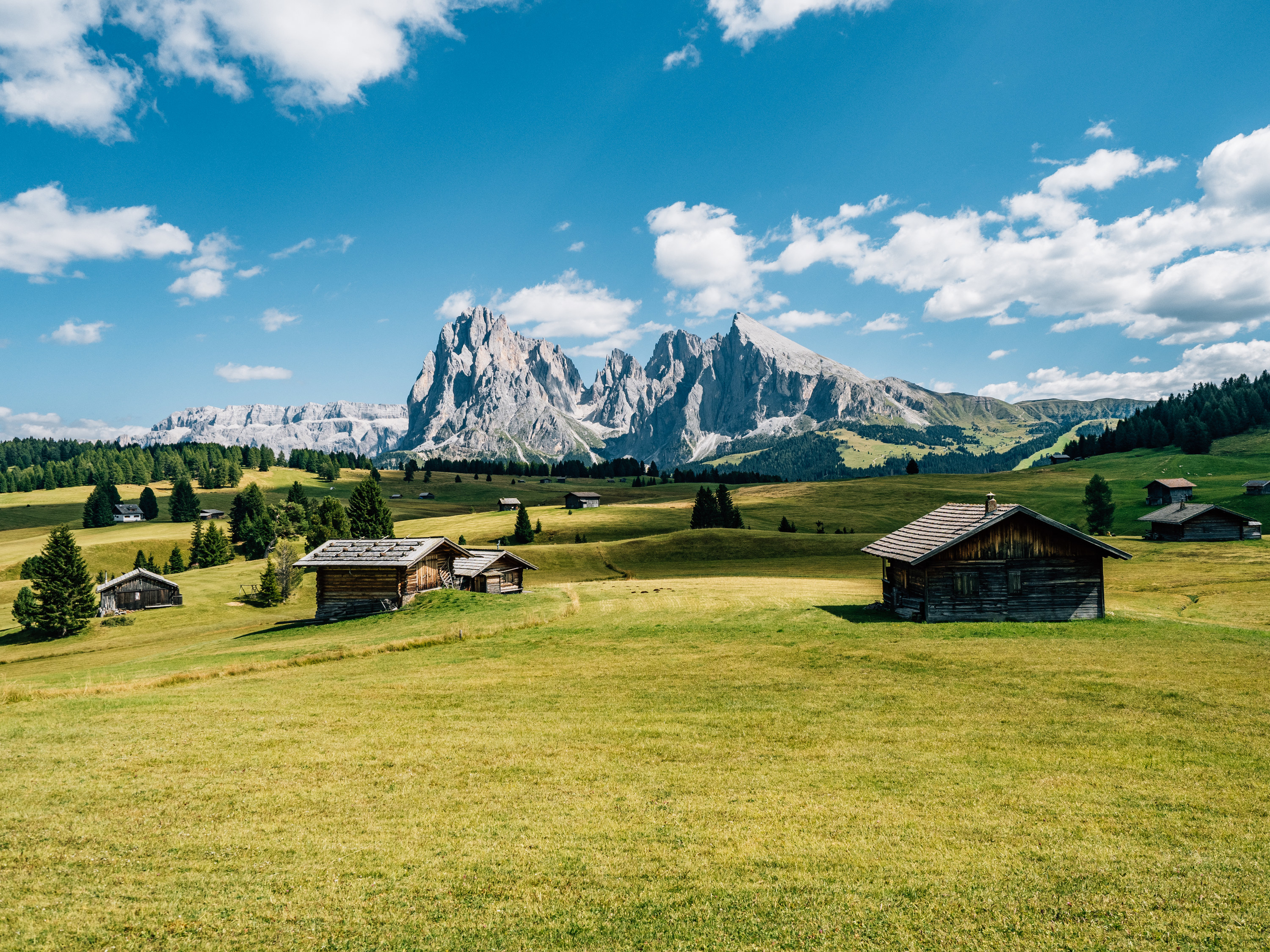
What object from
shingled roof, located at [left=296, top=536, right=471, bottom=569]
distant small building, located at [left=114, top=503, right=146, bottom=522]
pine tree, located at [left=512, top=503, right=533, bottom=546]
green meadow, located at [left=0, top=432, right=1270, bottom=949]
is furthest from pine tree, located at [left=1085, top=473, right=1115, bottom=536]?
distant small building, located at [left=114, top=503, right=146, bottom=522]

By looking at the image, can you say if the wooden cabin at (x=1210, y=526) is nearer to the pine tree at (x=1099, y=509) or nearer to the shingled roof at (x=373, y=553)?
the pine tree at (x=1099, y=509)

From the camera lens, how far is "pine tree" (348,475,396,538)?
88.2 meters

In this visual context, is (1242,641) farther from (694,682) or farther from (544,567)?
(544,567)

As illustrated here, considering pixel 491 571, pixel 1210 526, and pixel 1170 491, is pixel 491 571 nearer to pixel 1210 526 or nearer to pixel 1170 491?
pixel 1210 526

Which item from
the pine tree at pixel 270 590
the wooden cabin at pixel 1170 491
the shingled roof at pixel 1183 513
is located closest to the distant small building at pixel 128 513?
the pine tree at pixel 270 590

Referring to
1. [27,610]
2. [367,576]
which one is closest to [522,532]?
[367,576]

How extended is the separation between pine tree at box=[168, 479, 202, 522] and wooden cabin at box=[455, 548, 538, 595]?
124 metres

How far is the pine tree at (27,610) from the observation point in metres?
59.6

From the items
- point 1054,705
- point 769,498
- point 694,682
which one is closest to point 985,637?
point 1054,705

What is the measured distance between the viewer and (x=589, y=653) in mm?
29562

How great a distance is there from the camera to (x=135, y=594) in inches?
2864

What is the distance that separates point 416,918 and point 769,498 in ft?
489

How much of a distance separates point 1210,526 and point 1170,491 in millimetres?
28719

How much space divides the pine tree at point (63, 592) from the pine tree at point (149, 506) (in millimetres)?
122264
